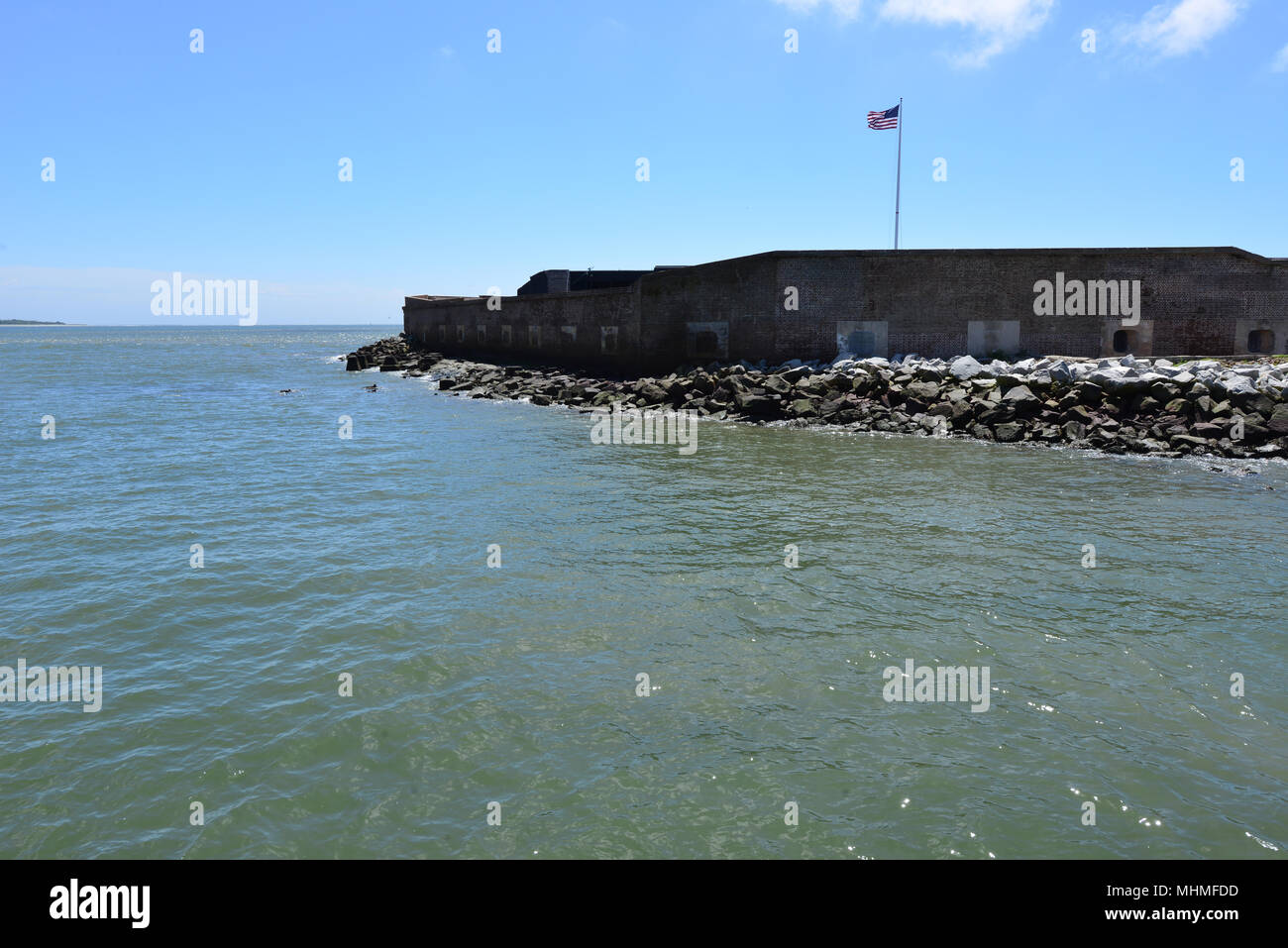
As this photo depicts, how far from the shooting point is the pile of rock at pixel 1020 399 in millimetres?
16375

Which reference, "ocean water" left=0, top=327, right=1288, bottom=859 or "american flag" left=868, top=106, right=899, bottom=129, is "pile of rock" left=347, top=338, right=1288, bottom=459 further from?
"american flag" left=868, top=106, right=899, bottom=129

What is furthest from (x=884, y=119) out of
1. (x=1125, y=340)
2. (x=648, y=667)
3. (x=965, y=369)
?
(x=648, y=667)

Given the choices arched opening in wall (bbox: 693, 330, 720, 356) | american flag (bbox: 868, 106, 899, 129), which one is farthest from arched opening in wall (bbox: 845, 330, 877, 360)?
american flag (bbox: 868, 106, 899, 129)

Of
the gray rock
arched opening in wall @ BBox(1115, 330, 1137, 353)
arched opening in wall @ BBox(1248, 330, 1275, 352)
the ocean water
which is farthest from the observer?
arched opening in wall @ BBox(1115, 330, 1137, 353)

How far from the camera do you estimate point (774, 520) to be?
1105cm

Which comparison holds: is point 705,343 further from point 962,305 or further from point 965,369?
point 965,369

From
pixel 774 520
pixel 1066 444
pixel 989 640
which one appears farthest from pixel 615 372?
pixel 989 640

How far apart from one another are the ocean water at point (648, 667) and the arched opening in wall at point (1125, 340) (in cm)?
1108

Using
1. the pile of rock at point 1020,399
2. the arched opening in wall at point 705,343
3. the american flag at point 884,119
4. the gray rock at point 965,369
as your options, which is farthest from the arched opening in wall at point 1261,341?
the arched opening in wall at point 705,343

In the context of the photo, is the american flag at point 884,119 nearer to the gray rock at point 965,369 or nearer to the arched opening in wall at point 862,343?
the arched opening in wall at point 862,343

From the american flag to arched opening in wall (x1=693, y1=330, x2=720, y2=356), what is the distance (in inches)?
309

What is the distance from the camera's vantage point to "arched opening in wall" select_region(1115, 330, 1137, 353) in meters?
23.2
